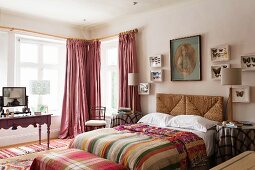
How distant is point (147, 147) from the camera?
2.51 metres

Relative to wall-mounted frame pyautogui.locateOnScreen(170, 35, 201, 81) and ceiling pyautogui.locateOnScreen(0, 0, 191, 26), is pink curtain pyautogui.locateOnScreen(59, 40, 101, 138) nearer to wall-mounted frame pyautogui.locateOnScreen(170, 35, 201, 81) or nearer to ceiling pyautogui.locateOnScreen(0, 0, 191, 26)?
ceiling pyautogui.locateOnScreen(0, 0, 191, 26)

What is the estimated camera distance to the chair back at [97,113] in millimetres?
5576

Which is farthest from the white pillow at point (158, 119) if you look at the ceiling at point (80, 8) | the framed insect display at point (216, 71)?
the ceiling at point (80, 8)

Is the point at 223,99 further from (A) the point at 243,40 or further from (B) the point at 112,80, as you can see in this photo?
(B) the point at 112,80

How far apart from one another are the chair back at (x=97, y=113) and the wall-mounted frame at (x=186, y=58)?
208 centimetres

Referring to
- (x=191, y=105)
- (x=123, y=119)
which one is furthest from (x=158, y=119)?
(x=123, y=119)

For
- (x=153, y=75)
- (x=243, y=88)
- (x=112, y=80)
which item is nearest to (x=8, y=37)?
(x=112, y=80)

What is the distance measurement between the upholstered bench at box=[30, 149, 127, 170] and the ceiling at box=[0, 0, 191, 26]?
8.77 ft

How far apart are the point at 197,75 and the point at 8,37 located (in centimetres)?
379

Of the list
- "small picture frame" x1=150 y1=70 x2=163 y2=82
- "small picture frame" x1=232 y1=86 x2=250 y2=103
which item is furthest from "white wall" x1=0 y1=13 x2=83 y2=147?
"small picture frame" x1=232 y1=86 x2=250 y2=103

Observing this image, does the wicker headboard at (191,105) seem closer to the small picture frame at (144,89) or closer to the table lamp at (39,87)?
the small picture frame at (144,89)

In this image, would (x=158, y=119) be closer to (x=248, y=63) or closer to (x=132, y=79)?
(x=132, y=79)

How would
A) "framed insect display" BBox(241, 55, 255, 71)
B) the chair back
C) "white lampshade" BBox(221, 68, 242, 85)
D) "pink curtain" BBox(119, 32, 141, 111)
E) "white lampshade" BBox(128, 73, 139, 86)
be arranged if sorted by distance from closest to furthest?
"white lampshade" BBox(221, 68, 242, 85) → "framed insect display" BBox(241, 55, 255, 71) → "white lampshade" BBox(128, 73, 139, 86) → "pink curtain" BBox(119, 32, 141, 111) → the chair back

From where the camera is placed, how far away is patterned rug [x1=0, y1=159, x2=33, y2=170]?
3453mm
